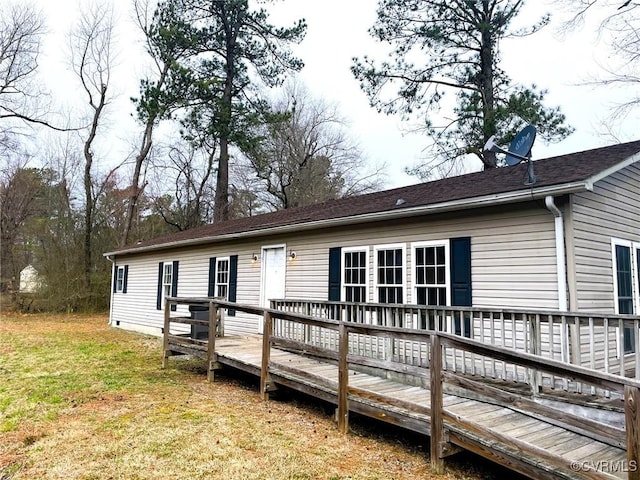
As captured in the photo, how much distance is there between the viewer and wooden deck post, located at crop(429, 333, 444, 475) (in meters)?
3.78

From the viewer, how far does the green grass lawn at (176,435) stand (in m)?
3.78

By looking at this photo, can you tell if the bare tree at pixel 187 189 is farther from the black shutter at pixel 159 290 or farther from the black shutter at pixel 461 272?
the black shutter at pixel 461 272

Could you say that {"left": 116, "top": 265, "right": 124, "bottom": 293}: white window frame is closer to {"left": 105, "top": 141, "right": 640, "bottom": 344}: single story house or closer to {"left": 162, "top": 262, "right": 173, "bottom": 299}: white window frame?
{"left": 162, "top": 262, "right": 173, "bottom": 299}: white window frame

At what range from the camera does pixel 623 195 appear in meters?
6.54

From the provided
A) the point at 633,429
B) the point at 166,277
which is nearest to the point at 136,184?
the point at 166,277

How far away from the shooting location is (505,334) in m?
5.52

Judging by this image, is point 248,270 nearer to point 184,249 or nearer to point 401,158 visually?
point 184,249

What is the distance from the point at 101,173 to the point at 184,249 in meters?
14.0

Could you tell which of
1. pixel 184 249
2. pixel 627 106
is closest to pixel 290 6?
pixel 184 249

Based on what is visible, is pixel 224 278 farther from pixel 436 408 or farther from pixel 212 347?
pixel 436 408

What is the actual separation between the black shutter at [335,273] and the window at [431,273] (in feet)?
5.57

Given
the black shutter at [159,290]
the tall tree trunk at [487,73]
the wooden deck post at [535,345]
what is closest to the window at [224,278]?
the black shutter at [159,290]

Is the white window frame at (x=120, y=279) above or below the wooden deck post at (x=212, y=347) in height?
above

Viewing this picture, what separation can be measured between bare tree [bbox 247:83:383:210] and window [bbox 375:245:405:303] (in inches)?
582
